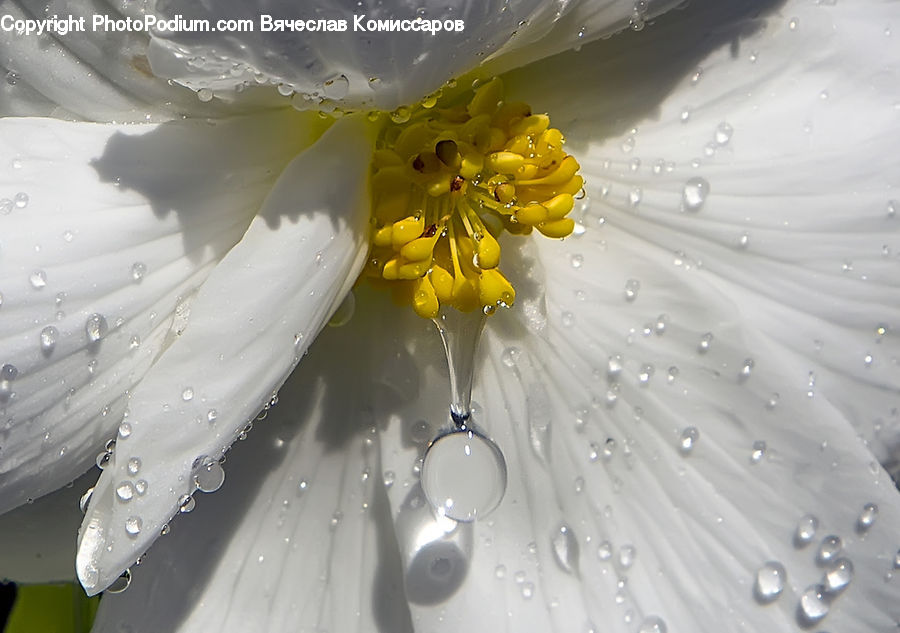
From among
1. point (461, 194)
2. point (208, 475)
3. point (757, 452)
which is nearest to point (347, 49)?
point (461, 194)

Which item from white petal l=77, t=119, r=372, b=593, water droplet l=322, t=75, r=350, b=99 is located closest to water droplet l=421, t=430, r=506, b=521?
white petal l=77, t=119, r=372, b=593

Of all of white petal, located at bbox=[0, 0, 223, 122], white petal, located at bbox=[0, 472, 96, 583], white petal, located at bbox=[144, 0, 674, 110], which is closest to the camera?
white petal, located at bbox=[144, 0, 674, 110]

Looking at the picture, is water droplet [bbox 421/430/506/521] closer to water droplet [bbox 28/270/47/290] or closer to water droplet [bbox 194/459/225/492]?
water droplet [bbox 194/459/225/492]

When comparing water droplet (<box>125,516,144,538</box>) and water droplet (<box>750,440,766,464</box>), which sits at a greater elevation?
water droplet (<box>125,516,144,538</box>)

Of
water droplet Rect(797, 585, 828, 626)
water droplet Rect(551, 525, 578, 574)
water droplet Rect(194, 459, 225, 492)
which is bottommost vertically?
water droplet Rect(797, 585, 828, 626)

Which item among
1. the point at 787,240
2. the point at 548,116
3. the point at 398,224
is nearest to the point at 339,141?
the point at 398,224

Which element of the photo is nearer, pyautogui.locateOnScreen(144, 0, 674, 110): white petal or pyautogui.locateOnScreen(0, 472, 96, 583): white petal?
pyautogui.locateOnScreen(144, 0, 674, 110): white petal

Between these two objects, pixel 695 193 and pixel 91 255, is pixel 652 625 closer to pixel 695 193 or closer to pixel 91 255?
pixel 695 193

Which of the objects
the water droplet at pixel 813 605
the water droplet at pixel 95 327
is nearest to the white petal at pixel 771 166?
the water droplet at pixel 813 605

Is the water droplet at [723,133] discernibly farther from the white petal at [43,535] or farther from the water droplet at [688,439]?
the white petal at [43,535]
